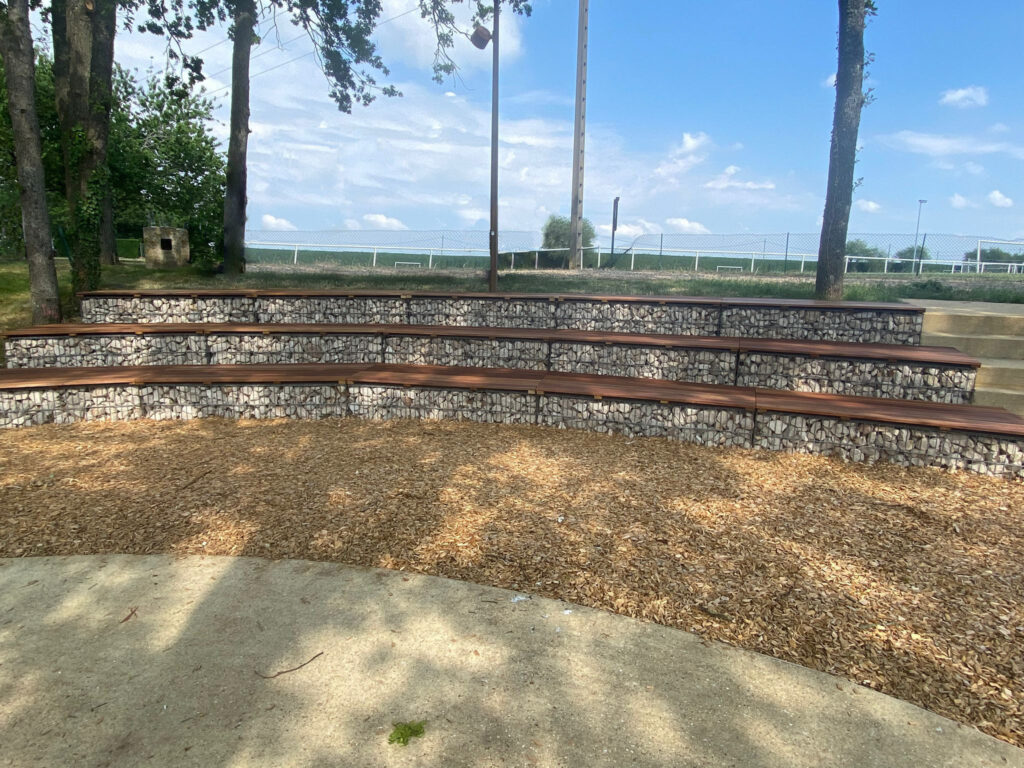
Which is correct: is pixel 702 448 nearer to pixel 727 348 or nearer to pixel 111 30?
pixel 727 348

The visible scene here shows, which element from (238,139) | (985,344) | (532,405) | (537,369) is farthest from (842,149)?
(238,139)

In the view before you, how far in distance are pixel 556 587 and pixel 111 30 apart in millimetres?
13829

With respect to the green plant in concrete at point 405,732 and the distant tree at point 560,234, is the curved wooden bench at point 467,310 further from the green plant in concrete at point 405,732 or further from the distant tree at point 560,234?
the distant tree at point 560,234

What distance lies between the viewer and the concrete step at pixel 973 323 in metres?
7.03

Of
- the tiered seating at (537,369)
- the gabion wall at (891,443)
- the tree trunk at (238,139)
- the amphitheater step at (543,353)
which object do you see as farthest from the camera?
the tree trunk at (238,139)

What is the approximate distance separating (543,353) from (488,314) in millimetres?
1759

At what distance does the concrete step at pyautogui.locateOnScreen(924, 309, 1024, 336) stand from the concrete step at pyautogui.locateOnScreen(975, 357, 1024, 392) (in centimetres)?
101

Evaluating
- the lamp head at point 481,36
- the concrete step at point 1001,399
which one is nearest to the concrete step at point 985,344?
the concrete step at point 1001,399

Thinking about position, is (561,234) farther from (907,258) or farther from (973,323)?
(973,323)

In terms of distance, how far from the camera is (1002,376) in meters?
6.17

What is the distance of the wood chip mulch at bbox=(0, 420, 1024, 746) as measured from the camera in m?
2.95

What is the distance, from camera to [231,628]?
9.70 ft

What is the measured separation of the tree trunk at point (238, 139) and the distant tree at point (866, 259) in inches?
725

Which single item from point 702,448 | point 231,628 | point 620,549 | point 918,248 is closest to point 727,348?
point 702,448
